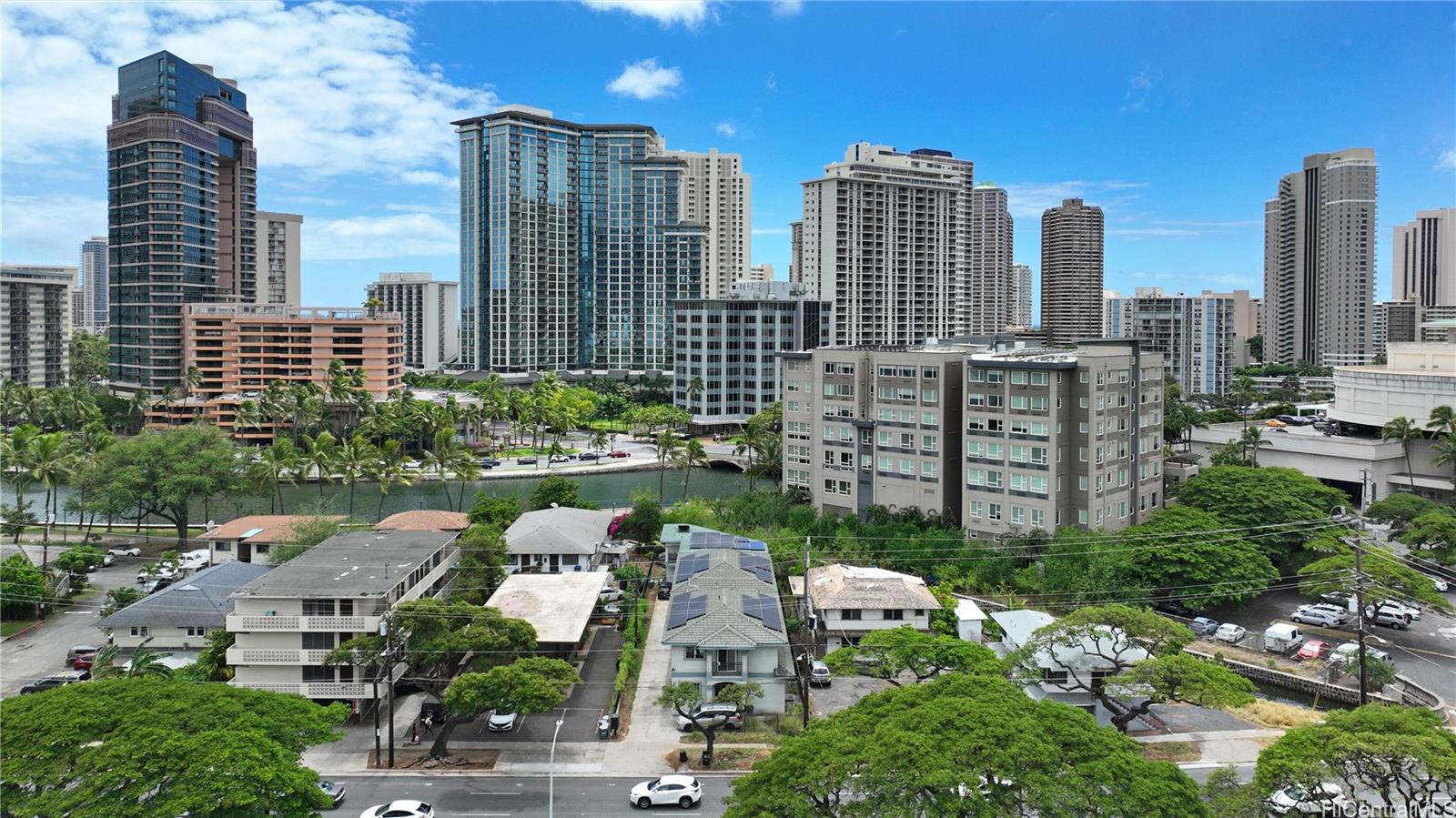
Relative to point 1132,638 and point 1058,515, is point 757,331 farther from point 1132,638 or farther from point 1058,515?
point 1132,638

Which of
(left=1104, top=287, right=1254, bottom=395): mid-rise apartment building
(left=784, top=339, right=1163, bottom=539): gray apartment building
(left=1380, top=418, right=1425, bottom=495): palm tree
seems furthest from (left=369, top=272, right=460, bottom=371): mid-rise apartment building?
(left=1380, top=418, right=1425, bottom=495): palm tree

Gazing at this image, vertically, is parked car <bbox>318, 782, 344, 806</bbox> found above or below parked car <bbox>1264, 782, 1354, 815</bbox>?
below

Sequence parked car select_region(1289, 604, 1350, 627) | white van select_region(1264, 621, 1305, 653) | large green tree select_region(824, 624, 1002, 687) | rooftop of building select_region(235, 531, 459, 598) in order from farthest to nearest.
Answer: parked car select_region(1289, 604, 1350, 627) < white van select_region(1264, 621, 1305, 653) < rooftop of building select_region(235, 531, 459, 598) < large green tree select_region(824, 624, 1002, 687)

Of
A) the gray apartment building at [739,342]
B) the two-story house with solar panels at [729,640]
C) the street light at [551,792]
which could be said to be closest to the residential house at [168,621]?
the street light at [551,792]

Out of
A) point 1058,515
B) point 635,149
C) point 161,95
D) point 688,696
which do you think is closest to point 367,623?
point 688,696

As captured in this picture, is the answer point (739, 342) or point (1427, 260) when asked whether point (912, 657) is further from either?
point (1427, 260)

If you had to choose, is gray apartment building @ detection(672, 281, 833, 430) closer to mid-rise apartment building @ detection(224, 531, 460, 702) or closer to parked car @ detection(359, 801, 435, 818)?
mid-rise apartment building @ detection(224, 531, 460, 702)

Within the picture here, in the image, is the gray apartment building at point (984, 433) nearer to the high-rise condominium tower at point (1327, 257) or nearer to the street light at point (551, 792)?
the street light at point (551, 792)
